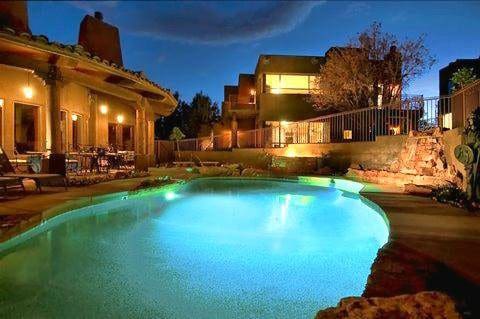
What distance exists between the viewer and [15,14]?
38.0 ft

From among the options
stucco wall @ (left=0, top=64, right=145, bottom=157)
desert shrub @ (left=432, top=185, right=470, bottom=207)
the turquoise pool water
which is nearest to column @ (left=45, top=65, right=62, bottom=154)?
stucco wall @ (left=0, top=64, right=145, bottom=157)

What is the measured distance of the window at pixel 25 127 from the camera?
428 inches

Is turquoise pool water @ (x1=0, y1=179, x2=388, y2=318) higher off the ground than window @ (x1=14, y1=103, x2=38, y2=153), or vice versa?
window @ (x1=14, y1=103, x2=38, y2=153)

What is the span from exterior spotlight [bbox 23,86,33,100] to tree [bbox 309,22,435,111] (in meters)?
14.8

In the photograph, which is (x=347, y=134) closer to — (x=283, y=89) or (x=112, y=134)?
(x=112, y=134)

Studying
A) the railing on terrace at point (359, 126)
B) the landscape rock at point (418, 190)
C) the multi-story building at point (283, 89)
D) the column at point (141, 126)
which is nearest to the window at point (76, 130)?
the column at point (141, 126)

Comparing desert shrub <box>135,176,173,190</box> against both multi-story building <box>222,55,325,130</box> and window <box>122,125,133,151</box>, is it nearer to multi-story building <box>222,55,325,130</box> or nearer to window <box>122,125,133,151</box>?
window <box>122,125,133,151</box>

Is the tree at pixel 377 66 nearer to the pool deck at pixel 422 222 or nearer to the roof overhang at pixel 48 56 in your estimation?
the roof overhang at pixel 48 56

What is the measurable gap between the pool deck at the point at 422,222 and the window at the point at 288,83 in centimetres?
2031

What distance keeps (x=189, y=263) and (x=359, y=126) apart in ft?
42.4

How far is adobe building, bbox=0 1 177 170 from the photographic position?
812 cm

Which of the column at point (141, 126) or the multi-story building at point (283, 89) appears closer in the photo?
the column at point (141, 126)

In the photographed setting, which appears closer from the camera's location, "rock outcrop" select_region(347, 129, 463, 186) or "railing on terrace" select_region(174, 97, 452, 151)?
"rock outcrop" select_region(347, 129, 463, 186)

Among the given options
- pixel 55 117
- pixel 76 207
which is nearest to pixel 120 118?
pixel 55 117
